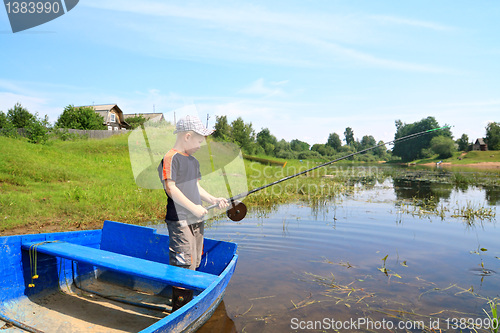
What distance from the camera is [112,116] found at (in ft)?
192

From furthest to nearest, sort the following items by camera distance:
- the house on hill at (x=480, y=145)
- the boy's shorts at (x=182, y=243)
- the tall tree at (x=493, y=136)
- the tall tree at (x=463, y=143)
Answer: the house on hill at (x=480, y=145) → the tall tree at (x=463, y=143) → the tall tree at (x=493, y=136) → the boy's shorts at (x=182, y=243)

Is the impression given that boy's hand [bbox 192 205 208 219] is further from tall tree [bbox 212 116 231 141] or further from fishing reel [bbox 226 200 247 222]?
tall tree [bbox 212 116 231 141]

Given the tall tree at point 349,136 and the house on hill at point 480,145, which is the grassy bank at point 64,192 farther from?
the tall tree at point 349,136

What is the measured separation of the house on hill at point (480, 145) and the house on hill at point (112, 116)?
67.9 metres

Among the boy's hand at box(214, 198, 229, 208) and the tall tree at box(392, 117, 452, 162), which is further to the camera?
the tall tree at box(392, 117, 452, 162)

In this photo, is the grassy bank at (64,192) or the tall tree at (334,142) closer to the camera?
the grassy bank at (64,192)

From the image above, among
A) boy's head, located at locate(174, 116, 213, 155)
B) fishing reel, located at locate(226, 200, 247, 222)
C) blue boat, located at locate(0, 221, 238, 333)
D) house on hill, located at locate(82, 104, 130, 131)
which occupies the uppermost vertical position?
house on hill, located at locate(82, 104, 130, 131)

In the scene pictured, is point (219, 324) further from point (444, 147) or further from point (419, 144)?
point (419, 144)

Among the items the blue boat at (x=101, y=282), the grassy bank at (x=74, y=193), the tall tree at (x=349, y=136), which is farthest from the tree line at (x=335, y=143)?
the tall tree at (x=349, y=136)

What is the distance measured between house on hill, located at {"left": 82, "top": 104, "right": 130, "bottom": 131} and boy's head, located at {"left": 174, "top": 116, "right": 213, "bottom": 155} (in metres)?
56.0

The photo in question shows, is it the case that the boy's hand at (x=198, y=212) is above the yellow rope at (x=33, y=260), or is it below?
above

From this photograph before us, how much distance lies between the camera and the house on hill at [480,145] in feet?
223

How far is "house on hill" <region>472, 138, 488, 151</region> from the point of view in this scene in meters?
67.9

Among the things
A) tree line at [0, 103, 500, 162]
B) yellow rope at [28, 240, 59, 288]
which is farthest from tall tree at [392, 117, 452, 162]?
yellow rope at [28, 240, 59, 288]
